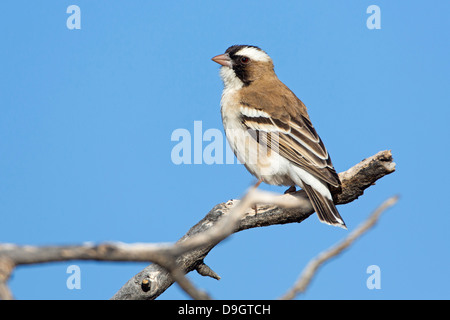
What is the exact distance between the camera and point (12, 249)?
2807 millimetres

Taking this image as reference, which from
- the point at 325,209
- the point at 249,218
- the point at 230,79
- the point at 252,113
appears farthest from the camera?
the point at 230,79

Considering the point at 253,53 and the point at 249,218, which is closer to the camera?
the point at 249,218

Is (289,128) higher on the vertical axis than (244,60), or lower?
lower

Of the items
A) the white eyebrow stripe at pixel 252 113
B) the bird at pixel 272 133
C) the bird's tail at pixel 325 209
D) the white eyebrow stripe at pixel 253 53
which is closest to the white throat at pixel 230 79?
the bird at pixel 272 133

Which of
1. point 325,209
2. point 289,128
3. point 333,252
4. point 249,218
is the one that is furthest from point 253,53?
point 333,252

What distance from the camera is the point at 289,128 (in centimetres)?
800

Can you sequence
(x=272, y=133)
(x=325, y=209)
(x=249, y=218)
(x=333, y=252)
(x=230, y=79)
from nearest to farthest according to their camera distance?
(x=333, y=252), (x=325, y=209), (x=249, y=218), (x=272, y=133), (x=230, y=79)

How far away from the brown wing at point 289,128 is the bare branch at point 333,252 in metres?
→ 4.20

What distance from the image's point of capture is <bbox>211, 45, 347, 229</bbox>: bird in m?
7.38

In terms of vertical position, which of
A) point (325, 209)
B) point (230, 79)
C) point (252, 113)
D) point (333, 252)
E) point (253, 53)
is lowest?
point (333, 252)

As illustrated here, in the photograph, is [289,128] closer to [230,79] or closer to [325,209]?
[325,209]

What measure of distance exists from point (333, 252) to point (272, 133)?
4.99 m
